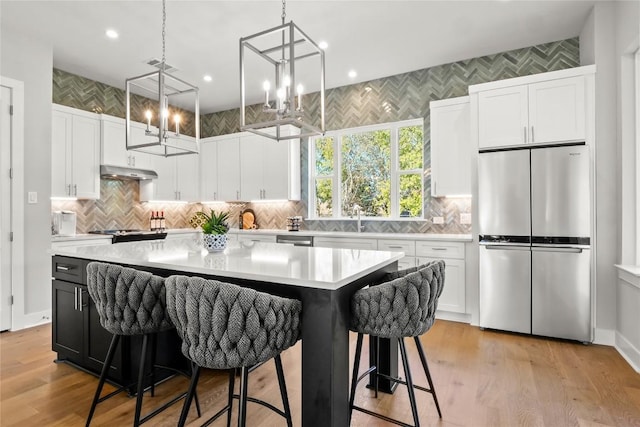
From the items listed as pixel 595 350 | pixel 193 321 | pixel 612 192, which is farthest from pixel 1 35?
pixel 595 350

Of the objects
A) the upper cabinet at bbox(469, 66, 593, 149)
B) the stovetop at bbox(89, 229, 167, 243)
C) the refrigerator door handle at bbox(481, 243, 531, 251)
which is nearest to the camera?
the upper cabinet at bbox(469, 66, 593, 149)

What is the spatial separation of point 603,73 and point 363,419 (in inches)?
143

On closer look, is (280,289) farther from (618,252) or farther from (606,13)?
(606,13)

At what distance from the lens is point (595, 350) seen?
10.0 feet

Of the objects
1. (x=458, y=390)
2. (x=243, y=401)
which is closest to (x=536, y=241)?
(x=458, y=390)


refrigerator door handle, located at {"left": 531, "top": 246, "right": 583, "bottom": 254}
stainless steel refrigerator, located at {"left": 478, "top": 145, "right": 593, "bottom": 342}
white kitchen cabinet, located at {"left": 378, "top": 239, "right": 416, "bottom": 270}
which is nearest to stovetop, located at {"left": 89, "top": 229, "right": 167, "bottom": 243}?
white kitchen cabinet, located at {"left": 378, "top": 239, "right": 416, "bottom": 270}

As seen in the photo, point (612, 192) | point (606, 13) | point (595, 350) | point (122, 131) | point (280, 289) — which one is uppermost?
point (606, 13)

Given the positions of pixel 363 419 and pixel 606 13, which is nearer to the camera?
pixel 363 419

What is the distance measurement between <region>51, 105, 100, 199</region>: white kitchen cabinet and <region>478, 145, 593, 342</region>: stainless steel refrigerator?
478 cm

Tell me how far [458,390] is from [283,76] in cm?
233

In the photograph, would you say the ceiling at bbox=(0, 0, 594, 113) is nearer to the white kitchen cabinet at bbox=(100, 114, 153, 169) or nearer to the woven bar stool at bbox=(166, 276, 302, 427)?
the white kitchen cabinet at bbox=(100, 114, 153, 169)

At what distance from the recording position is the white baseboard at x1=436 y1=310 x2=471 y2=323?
12.7 ft

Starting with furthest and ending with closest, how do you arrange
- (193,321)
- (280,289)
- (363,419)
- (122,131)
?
(122,131)
(363,419)
(280,289)
(193,321)

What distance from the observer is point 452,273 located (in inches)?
153
